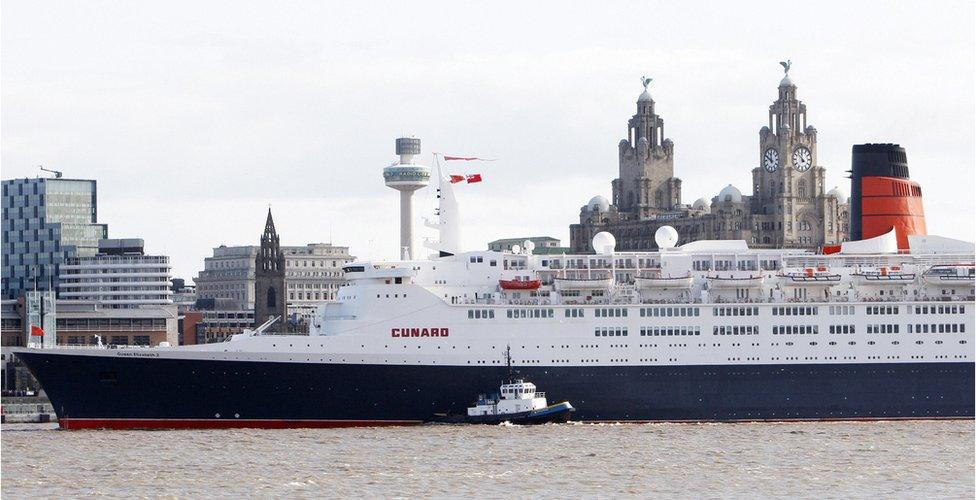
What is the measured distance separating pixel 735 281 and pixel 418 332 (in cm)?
1024

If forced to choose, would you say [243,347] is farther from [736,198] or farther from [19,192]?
[19,192]

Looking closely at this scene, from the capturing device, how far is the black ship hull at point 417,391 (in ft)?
214

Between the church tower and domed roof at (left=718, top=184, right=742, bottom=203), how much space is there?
164 cm

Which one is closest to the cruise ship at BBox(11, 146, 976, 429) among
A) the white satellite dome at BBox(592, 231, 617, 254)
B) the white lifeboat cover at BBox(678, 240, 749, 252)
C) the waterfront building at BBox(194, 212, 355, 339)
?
the white satellite dome at BBox(592, 231, 617, 254)

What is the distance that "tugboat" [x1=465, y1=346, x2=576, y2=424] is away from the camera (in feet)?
214

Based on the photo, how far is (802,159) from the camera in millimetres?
140000

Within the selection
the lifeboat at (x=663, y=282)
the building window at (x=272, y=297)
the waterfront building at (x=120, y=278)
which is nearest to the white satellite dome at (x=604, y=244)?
the lifeboat at (x=663, y=282)

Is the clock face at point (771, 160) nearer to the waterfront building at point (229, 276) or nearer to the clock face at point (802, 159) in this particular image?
the clock face at point (802, 159)

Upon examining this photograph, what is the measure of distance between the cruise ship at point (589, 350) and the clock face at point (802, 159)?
70.4 meters

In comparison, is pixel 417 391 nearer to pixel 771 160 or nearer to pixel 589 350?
pixel 589 350

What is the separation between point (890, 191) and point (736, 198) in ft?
216

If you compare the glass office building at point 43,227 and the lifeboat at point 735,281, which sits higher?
the glass office building at point 43,227

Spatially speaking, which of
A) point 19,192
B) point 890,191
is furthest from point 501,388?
point 19,192

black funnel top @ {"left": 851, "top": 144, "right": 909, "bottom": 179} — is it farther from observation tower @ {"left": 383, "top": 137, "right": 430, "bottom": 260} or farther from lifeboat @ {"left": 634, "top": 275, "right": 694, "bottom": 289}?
observation tower @ {"left": 383, "top": 137, "right": 430, "bottom": 260}
